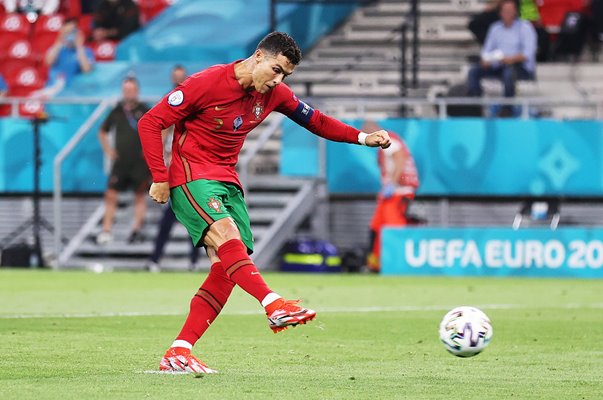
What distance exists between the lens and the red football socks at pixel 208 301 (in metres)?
9.18

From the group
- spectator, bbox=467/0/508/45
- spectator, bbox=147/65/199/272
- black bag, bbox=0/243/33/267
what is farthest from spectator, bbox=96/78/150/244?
spectator, bbox=467/0/508/45

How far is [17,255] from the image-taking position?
22984 mm

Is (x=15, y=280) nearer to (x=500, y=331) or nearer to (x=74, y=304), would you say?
(x=74, y=304)

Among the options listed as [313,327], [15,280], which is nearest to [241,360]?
[313,327]

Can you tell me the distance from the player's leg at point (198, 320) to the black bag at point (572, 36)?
1678 centimetres

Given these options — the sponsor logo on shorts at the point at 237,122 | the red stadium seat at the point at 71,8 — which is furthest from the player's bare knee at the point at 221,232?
the red stadium seat at the point at 71,8

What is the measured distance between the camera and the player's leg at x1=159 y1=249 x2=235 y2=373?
353 inches

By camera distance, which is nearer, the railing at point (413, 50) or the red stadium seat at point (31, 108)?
the railing at point (413, 50)

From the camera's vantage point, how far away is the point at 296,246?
2250 cm

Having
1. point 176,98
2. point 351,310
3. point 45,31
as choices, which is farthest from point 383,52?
point 176,98

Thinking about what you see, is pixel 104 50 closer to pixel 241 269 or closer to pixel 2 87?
pixel 2 87

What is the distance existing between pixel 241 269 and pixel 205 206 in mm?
496

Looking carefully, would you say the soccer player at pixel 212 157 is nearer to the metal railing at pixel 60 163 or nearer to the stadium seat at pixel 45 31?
the metal railing at pixel 60 163

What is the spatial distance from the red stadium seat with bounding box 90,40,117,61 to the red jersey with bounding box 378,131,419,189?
758 cm
